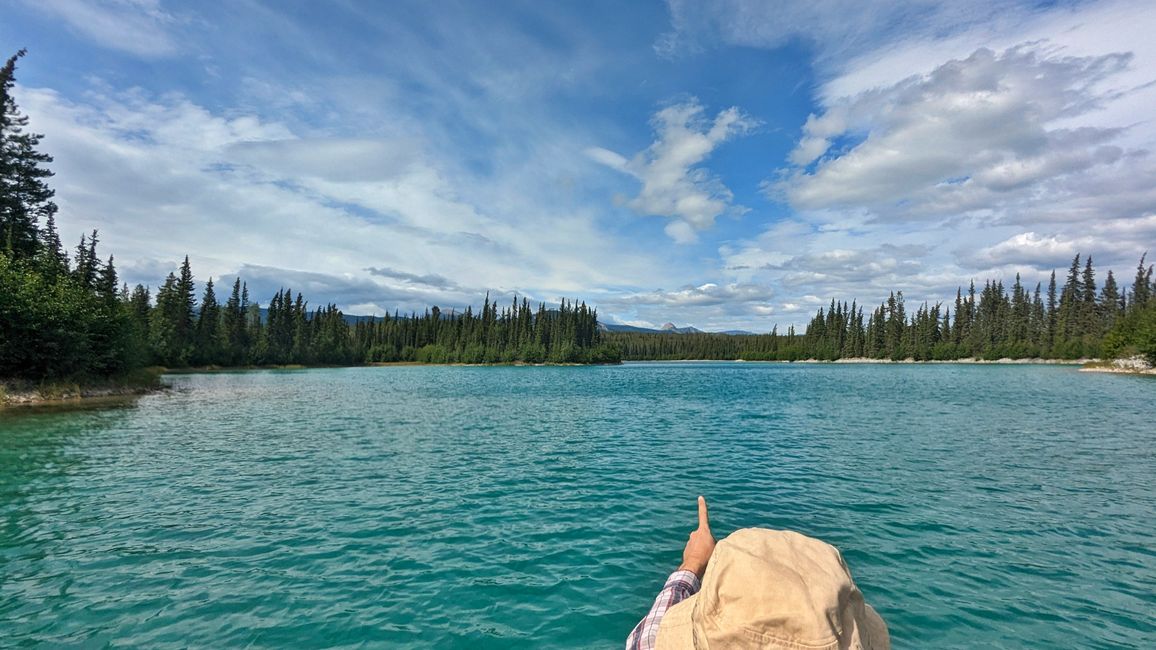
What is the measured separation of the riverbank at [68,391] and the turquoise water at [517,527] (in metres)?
11.4

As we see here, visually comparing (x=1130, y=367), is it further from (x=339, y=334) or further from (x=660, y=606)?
(x=339, y=334)

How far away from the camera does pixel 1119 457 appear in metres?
18.5

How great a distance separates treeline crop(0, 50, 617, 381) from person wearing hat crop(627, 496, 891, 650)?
46.5 m

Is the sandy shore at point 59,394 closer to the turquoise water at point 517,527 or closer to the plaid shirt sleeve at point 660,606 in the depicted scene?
the turquoise water at point 517,527

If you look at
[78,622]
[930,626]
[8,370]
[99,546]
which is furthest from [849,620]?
[8,370]

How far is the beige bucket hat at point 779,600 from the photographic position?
2.38m

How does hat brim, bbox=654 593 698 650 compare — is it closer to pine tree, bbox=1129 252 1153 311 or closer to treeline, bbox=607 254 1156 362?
treeline, bbox=607 254 1156 362

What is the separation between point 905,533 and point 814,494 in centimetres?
325

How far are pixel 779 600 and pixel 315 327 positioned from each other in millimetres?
174675

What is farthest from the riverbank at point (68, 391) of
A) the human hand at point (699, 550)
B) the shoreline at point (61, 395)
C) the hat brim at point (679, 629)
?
the hat brim at point (679, 629)

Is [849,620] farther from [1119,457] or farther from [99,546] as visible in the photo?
[1119,457]

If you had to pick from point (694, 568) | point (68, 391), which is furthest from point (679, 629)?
point (68, 391)

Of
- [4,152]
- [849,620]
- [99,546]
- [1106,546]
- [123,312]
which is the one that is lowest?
[99,546]

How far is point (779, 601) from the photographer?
95.6 inches
